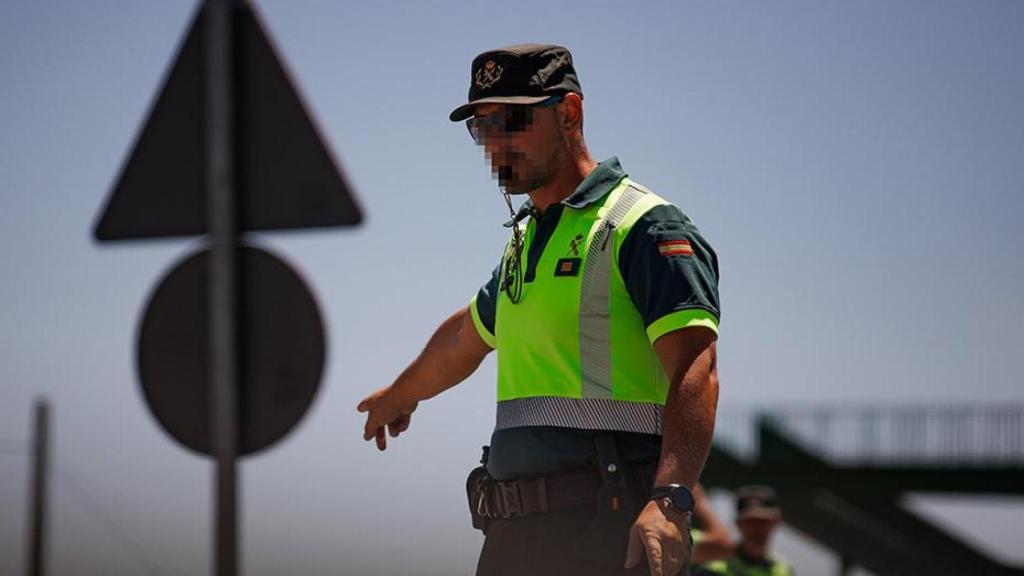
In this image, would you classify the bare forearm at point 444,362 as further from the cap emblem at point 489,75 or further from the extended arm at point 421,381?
the cap emblem at point 489,75

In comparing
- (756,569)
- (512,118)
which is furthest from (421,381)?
(756,569)

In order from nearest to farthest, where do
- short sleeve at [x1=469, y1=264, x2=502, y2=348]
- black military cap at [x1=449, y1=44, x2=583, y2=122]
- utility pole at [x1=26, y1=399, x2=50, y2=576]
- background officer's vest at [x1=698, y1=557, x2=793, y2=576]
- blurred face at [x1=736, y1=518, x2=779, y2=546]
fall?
black military cap at [x1=449, y1=44, x2=583, y2=122], short sleeve at [x1=469, y1=264, x2=502, y2=348], background officer's vest at [x1=698, y1=557, x2=793, y2=576], blurred face at [x1=736, y1=518, x2=779, y2=546], utility pole at [x1=26, y1=399, x2=50, y2=576]

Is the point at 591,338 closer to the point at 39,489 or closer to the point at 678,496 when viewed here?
the point at 678,496

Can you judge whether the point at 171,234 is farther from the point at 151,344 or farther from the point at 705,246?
the point at 705,246

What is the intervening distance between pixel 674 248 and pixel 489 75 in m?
0.76

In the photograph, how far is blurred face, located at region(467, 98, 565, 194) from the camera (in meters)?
4.64

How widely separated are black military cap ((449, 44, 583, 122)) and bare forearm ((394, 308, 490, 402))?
2.89 feet

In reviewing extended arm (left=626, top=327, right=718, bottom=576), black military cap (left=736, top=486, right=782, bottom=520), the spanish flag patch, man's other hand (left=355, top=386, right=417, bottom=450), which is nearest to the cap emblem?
the spanish flag patch

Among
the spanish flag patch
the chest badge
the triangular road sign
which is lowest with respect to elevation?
the chest badge

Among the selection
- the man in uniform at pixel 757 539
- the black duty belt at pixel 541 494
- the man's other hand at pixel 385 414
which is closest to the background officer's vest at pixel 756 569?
the man in uniform at pixel 757 539

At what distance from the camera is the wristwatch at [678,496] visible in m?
4.20

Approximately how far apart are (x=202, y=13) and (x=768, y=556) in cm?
723

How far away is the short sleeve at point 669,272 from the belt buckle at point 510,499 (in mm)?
581

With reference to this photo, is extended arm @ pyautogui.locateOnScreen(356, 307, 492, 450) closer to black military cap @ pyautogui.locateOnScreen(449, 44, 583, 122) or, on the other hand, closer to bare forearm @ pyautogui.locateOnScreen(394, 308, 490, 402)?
bare forearm @ pyautogui.locateOnScreen(394, 308, 490, 402)
